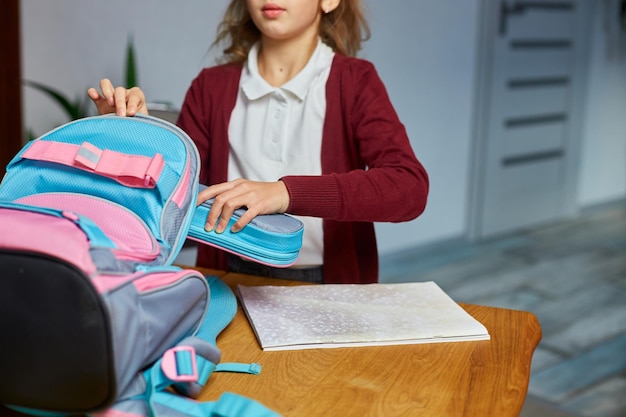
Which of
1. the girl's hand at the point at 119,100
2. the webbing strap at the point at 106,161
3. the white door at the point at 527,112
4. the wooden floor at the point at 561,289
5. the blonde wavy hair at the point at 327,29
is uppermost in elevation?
the blonde wavy hair at the point at 327,29

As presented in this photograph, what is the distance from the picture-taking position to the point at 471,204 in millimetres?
4016

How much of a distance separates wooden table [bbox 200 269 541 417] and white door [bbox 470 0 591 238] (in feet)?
10.4

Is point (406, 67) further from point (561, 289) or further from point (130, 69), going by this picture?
point (130, 69)

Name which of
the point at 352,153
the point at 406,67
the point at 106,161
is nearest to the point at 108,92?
the point at 106,161

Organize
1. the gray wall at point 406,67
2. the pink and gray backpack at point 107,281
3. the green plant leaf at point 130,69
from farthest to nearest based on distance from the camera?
the gray wall at point 406,67, the green plant leaf at point 130,69, the pink and gray backpack at point 107,281

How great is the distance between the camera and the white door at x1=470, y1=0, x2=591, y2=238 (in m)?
3.97

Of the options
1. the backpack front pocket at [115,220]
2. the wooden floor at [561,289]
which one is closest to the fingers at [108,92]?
the backpack front pocket at [115,220]

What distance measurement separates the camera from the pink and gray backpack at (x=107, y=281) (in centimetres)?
63

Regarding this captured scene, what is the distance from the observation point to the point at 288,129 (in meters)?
1.36

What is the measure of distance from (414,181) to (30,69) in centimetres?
168

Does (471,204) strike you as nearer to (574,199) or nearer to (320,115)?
(574,199)

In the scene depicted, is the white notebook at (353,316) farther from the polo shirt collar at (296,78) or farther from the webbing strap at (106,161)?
the polo shirt collar at (296,78)

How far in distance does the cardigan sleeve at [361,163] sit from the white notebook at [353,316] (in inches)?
4.3

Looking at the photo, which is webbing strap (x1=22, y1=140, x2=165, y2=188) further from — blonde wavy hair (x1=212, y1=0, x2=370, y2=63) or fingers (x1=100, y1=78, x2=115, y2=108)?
blonde wavy hair (x1=212, y1=0, x2=370, y2=63)
